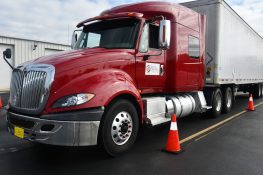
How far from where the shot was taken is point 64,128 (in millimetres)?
4117

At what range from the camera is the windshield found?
18.1 ft

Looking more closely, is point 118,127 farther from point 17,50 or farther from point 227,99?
point 17,50

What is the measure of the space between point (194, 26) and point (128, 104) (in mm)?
3861

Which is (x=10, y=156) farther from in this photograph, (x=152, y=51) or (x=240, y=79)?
(x=240, y=79)

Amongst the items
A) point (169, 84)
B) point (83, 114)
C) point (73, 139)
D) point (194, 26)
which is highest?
point (194, 26)

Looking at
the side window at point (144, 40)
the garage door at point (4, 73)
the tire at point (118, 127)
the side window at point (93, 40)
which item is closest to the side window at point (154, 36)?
the side window at point (144, 40)

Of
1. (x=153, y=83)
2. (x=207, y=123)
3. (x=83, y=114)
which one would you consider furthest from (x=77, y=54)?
(x=207, y=123)

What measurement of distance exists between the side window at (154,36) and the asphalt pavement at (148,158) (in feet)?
6.91

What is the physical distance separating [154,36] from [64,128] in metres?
2.95

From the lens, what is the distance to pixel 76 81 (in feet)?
14.2

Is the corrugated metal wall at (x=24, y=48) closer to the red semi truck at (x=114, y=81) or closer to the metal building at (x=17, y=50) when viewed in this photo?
the metal building at (x=17, y=50)

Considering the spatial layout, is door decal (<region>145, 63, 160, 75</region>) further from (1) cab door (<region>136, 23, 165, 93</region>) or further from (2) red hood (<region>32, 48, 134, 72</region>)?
(2) red hood (<region>32, 48, 134, 72</region>)

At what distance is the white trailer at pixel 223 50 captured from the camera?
345 inches

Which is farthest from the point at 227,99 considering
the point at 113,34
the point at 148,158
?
the point at 148,158
